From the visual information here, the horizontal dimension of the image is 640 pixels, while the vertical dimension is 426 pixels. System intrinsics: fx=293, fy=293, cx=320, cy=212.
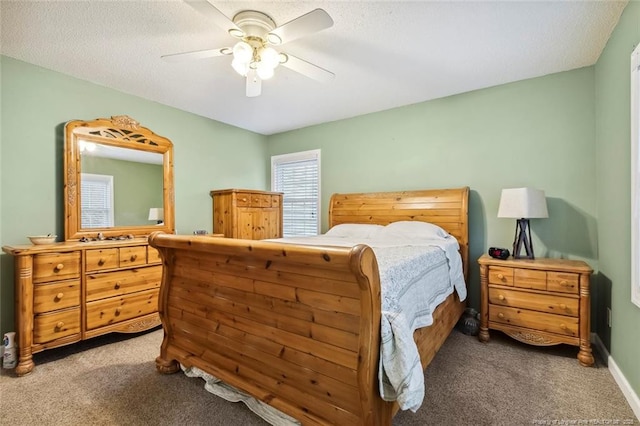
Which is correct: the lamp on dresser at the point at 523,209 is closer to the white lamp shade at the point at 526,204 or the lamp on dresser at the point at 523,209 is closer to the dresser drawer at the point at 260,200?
the white lamp shade at the point at 526,204

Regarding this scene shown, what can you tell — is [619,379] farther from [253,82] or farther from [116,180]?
[116,180]

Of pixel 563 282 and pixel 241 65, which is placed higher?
pixel 241 65

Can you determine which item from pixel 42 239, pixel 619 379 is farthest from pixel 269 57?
pixel 619 379

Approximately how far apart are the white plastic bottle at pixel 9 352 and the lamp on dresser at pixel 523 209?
13.4 ft

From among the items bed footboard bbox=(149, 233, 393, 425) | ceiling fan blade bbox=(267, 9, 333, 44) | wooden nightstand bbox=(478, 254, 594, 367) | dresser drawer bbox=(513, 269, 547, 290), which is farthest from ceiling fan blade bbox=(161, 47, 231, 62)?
dresser drawer bbox=(513, 269, 547, 290)

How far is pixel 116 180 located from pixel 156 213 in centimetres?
53

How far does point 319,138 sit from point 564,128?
9.24 feet

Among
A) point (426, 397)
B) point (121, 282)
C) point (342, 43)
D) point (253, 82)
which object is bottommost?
point (426, 397)

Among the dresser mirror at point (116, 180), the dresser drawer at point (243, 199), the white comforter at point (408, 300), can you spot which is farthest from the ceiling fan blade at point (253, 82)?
the dresser drawer at point (243, 199)

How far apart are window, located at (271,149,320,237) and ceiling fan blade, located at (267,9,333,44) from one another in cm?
259

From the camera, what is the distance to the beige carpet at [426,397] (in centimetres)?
165

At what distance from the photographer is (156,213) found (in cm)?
338

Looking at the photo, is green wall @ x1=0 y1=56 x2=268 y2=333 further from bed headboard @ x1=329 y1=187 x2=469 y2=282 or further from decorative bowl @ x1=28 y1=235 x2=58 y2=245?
bed headboard @ x1=329 y1=187 x2=469 y2=282

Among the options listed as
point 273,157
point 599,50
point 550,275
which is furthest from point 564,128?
point 273,157
